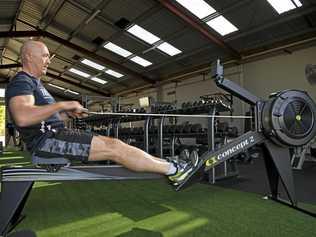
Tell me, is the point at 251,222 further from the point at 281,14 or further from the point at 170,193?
the point at 281,14

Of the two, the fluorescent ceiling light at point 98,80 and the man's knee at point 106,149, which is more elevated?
the fluorescent ceiling light at point 98,80

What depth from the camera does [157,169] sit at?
5.91 feet

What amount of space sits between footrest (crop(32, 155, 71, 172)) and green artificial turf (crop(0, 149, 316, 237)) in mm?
425

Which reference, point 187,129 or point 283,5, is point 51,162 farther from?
point 283,5

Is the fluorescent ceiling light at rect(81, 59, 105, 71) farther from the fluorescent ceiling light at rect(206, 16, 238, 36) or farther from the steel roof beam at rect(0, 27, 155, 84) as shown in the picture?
the fluorescent ceiling light at rect(206, 16, 238, 36)

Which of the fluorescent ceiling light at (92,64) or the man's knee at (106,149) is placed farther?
the fluorescent ceiling light at (92,64)

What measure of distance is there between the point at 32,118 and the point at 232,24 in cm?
608

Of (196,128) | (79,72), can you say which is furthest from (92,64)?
(196,128)

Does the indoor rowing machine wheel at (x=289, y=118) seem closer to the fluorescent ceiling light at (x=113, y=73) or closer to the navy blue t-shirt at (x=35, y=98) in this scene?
the navy blue t-shirt at (x=35, y=98)

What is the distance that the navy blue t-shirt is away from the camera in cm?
155

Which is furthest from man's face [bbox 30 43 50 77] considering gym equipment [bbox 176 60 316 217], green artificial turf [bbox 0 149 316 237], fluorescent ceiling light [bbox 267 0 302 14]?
fluorescent ceiling light [bbox 267 0 302 14]

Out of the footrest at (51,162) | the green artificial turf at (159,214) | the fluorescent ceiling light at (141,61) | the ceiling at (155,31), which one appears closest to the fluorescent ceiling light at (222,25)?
the ceiling at (155,31)

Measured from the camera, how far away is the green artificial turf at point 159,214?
1808mm

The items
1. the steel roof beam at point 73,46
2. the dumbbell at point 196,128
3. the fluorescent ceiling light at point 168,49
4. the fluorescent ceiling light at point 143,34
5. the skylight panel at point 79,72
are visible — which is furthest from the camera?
the skylight panel at point 79,72
